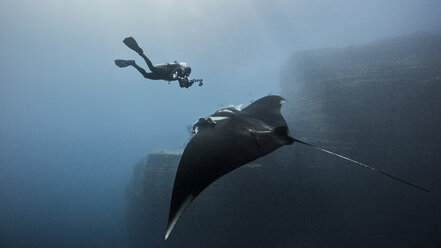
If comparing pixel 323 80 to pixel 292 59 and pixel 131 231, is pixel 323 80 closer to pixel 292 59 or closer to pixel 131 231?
pixel 292 59

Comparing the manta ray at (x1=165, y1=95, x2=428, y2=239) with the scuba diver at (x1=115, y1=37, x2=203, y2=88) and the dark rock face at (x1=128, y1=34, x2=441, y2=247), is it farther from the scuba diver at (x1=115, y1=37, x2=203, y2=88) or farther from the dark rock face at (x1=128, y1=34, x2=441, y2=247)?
the dark rock face at (x1=128, y1=34, x2=441, y2=247)

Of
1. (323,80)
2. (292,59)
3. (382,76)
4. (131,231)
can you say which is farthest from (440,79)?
(131,231)

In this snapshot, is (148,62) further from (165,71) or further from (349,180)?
(349,180)

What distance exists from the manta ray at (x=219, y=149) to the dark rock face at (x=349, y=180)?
Answer: 55.3ft

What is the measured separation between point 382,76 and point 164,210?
31.1 m

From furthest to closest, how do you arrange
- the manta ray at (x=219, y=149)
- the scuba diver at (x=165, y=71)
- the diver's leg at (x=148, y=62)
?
the scuba diver at (x=165, y=71) < the diver's leg at (x=148, y=62) < the manta ray at (x=219, y=149)

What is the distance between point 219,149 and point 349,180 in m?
20.7

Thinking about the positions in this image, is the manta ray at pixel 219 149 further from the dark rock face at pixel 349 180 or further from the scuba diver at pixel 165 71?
the dark rock face at pixel 349 180

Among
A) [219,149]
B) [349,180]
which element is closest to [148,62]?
[219,149]

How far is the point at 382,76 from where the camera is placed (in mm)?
22188

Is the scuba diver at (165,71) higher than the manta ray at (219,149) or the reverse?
higher

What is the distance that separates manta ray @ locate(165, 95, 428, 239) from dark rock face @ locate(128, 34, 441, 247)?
55.3ft

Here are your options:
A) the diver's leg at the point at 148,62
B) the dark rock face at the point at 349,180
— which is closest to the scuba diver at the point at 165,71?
the diver's leg at the point at 148,62

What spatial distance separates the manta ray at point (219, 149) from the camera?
2727mm
